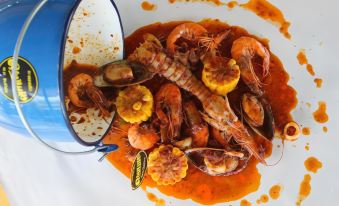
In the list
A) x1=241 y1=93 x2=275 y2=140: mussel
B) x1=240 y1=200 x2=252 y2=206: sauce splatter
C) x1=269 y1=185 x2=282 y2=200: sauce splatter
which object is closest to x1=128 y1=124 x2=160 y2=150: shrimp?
x1=241 y1=93 x2=275 y2=140: mussel

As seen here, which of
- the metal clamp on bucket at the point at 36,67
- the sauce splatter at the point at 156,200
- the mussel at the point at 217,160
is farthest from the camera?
the sauce splatter at the point at 156,200

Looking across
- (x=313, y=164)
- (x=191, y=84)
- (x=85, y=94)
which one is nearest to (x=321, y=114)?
(x=313, y=164)

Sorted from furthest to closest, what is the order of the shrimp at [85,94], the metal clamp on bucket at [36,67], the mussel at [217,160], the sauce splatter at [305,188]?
the sauce splatter at [305,188], the mussel at [217,160], the shrimp at [85,94], the metal clamp on bucket at [36,67]

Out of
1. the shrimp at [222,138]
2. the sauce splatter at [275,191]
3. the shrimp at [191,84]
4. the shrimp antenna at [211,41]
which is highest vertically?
the shrimp antenna at [211,41]

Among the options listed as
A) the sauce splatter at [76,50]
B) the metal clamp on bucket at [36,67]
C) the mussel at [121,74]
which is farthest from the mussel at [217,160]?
the sauce splatter at [76,50]

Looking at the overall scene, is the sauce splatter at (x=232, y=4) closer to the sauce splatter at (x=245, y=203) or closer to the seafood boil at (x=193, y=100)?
the seafood boil at (x=193, y=100)

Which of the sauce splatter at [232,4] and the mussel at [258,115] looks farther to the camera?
the sauce splatter at [232,4]

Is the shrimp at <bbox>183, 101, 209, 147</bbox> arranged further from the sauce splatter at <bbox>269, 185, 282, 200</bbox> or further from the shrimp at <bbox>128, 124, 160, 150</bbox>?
the sauce splatter at <bbox>269, 185, 282, 200</bbox>
